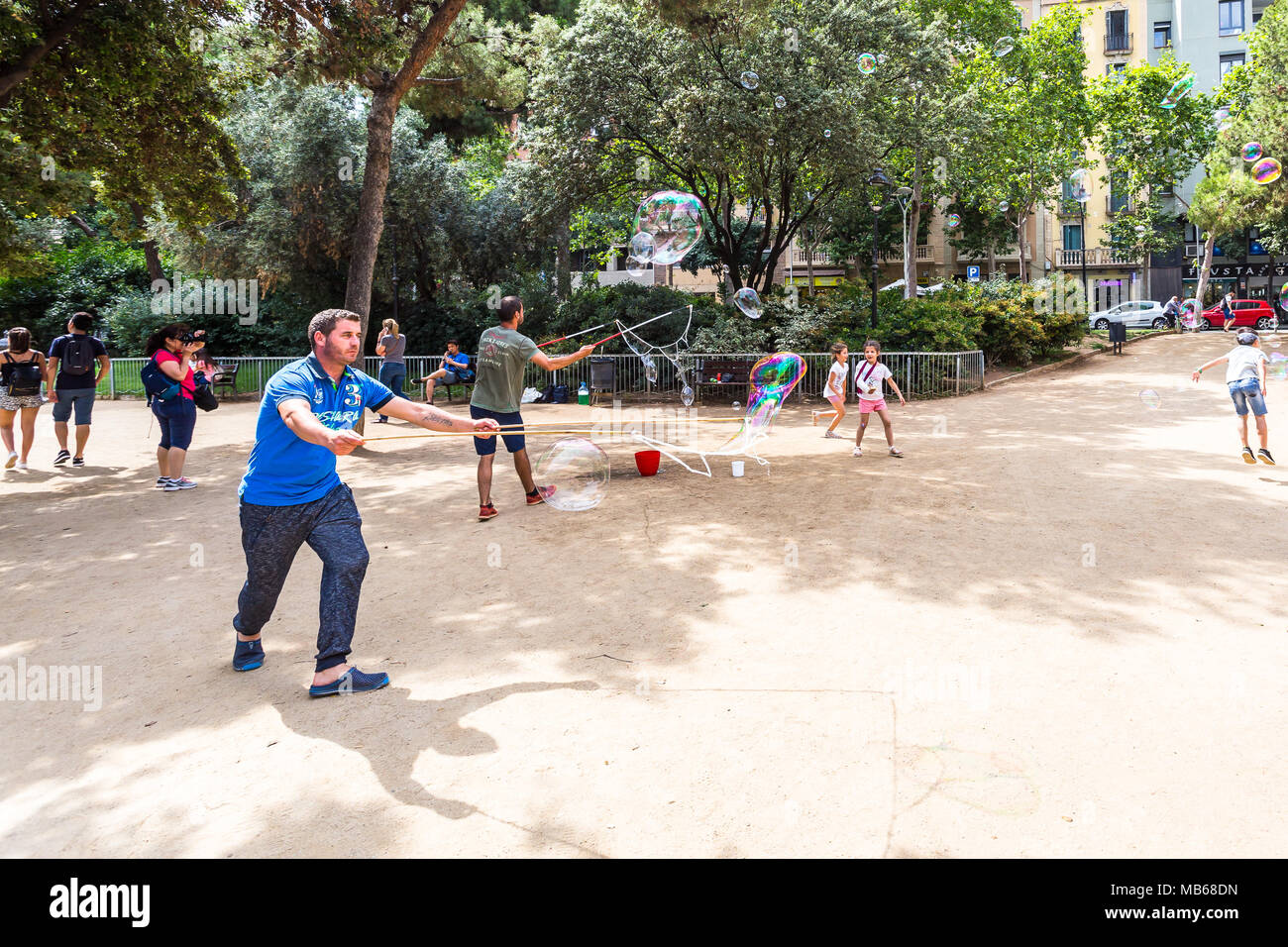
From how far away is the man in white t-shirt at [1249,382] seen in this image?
9562 millimetres

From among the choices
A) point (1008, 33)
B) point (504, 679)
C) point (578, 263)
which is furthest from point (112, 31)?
point (578, 263)

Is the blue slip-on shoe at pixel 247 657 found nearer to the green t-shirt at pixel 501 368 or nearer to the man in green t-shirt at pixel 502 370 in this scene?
the man in green t-shirt at pixel 502 370

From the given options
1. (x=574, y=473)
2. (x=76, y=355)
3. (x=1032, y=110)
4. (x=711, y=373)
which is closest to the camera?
(x=574, y=473)

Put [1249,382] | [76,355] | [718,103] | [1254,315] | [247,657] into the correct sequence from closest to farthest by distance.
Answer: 1. [247,657]
2. [1249,382]
3. [76,355]
4. [718,103]
5. [1254,315]

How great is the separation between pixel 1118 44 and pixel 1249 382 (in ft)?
157

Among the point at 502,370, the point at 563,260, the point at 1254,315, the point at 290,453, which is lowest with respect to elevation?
the point at 290,453

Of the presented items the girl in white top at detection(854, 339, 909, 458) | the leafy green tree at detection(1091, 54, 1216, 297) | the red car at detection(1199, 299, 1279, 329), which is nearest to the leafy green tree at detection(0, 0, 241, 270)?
the girl in white top at detection(854, 339, 909, 458)

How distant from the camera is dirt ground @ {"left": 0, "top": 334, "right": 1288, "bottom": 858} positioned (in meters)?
3.20

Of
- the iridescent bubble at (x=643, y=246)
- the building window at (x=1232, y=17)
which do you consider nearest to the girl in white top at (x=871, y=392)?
the iridescent bubble at (x=643, y=246)

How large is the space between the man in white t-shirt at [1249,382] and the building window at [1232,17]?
47.4 metres

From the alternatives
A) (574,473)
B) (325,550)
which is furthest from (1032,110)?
(325,550)

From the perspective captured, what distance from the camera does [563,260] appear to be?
25.5 m

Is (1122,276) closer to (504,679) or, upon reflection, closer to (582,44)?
(582,44)
